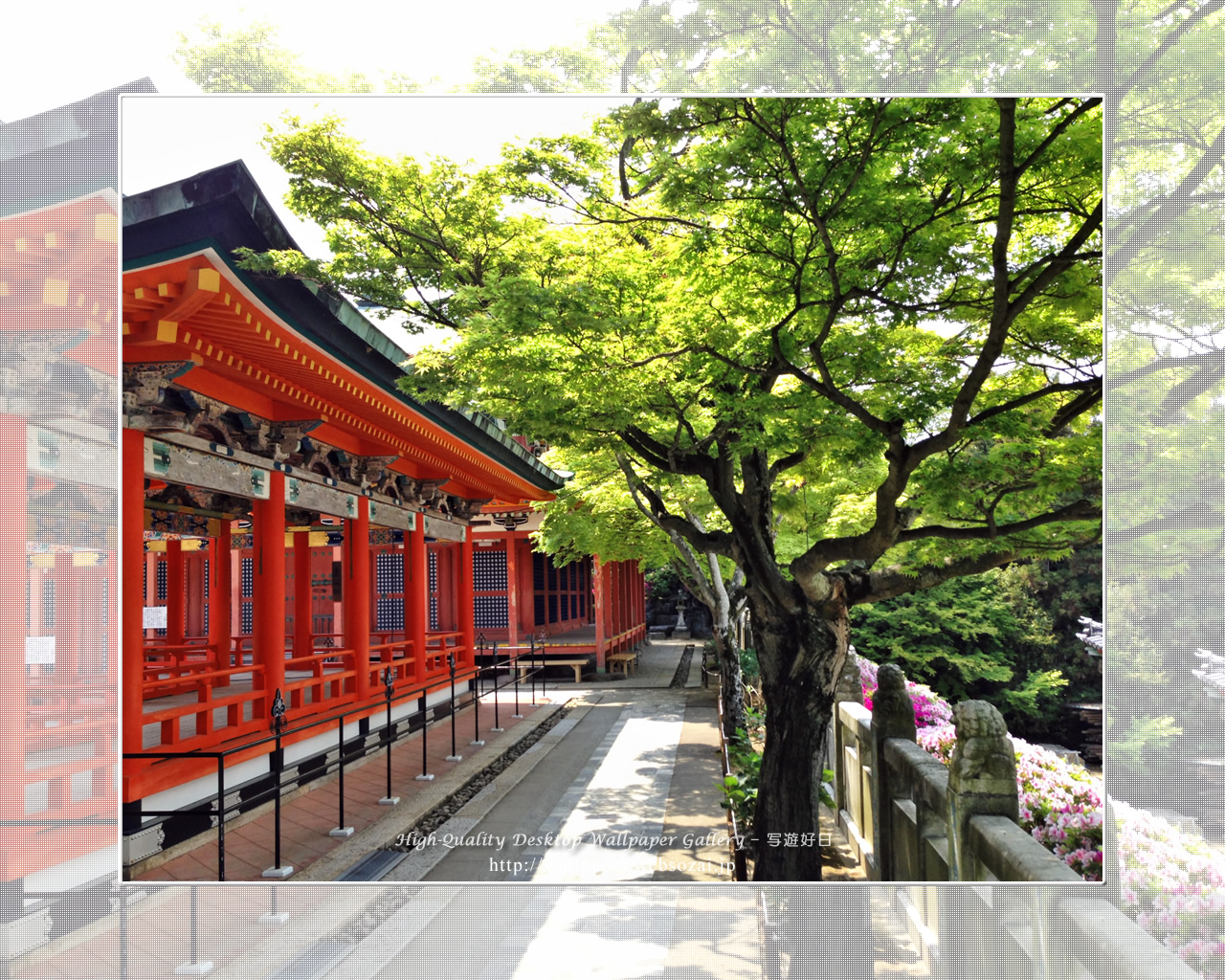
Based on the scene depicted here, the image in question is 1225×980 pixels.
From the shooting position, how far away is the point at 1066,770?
4.96 m

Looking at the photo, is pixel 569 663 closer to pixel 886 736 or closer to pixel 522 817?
pixel 522 817

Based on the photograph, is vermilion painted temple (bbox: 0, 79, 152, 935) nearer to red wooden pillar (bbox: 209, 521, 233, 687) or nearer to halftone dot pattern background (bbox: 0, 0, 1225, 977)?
halftone dot pattern background (bbox: 0, 0, 1225, 977)

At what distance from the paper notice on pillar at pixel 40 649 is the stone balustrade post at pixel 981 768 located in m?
4.76

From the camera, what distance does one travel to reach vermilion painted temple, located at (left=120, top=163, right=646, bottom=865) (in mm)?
4602

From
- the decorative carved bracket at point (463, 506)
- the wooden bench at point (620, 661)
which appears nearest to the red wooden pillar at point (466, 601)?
the decorative carved bracket at point (463, 506)

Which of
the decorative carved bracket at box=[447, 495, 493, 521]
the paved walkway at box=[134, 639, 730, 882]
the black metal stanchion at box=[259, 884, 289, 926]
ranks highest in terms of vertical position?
the decorative carved bracket at box=[447, 495, 493, 521]

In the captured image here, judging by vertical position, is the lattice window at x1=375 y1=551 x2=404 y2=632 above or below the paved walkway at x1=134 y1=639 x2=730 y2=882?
above

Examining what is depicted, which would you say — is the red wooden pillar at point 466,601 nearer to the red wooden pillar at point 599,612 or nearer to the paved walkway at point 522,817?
the paved walkway at point 522,817

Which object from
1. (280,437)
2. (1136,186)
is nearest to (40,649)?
(280,437)

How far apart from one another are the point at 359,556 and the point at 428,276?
410 cm

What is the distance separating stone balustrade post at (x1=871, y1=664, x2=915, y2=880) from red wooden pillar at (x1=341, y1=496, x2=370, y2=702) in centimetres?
580

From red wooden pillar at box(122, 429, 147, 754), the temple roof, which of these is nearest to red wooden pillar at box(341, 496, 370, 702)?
the temple roof

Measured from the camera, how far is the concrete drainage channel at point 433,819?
5.39 metres

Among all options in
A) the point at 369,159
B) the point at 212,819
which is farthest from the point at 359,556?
the point at 369,159
